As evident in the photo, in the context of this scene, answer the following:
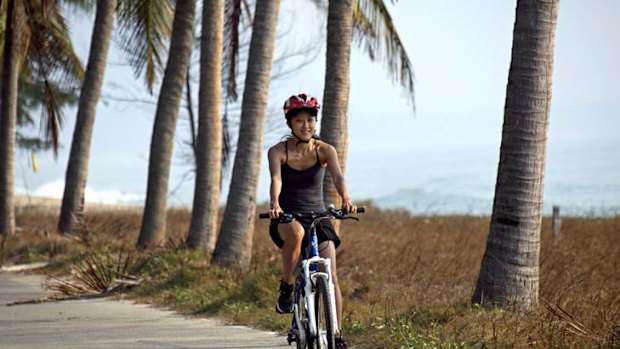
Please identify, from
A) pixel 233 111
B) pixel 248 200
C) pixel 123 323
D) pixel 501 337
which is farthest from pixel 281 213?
pixel 233 111

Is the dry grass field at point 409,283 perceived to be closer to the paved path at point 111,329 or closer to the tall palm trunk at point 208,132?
the paved path at point 111,329

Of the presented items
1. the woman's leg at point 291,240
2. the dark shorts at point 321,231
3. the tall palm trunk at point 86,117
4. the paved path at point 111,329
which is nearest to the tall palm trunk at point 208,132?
the paved path at point 111,329

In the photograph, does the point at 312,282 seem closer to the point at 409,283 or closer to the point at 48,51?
the point at 409,283

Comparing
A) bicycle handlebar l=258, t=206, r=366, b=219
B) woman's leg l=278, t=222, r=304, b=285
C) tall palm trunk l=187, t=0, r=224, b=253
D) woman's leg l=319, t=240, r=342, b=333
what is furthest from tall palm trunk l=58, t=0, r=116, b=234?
bicycle handlebar l=258, t=206, r=366, b=219

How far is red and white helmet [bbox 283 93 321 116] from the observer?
903cm

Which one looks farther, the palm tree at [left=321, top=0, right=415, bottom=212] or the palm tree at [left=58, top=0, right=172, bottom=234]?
the palm tree at [left=58, top=0, right=172, bottom=234]

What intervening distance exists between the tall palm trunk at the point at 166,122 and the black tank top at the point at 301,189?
12.5 meters

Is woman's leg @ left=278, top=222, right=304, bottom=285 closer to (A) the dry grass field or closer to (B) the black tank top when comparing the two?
(B) the black tank top

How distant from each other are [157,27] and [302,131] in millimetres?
16836

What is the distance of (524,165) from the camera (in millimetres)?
11289

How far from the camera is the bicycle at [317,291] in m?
8.41

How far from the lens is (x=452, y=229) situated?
1158 inches

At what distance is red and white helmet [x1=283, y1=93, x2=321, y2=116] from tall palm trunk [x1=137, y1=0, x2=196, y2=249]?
495 inches

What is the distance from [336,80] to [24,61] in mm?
15148
